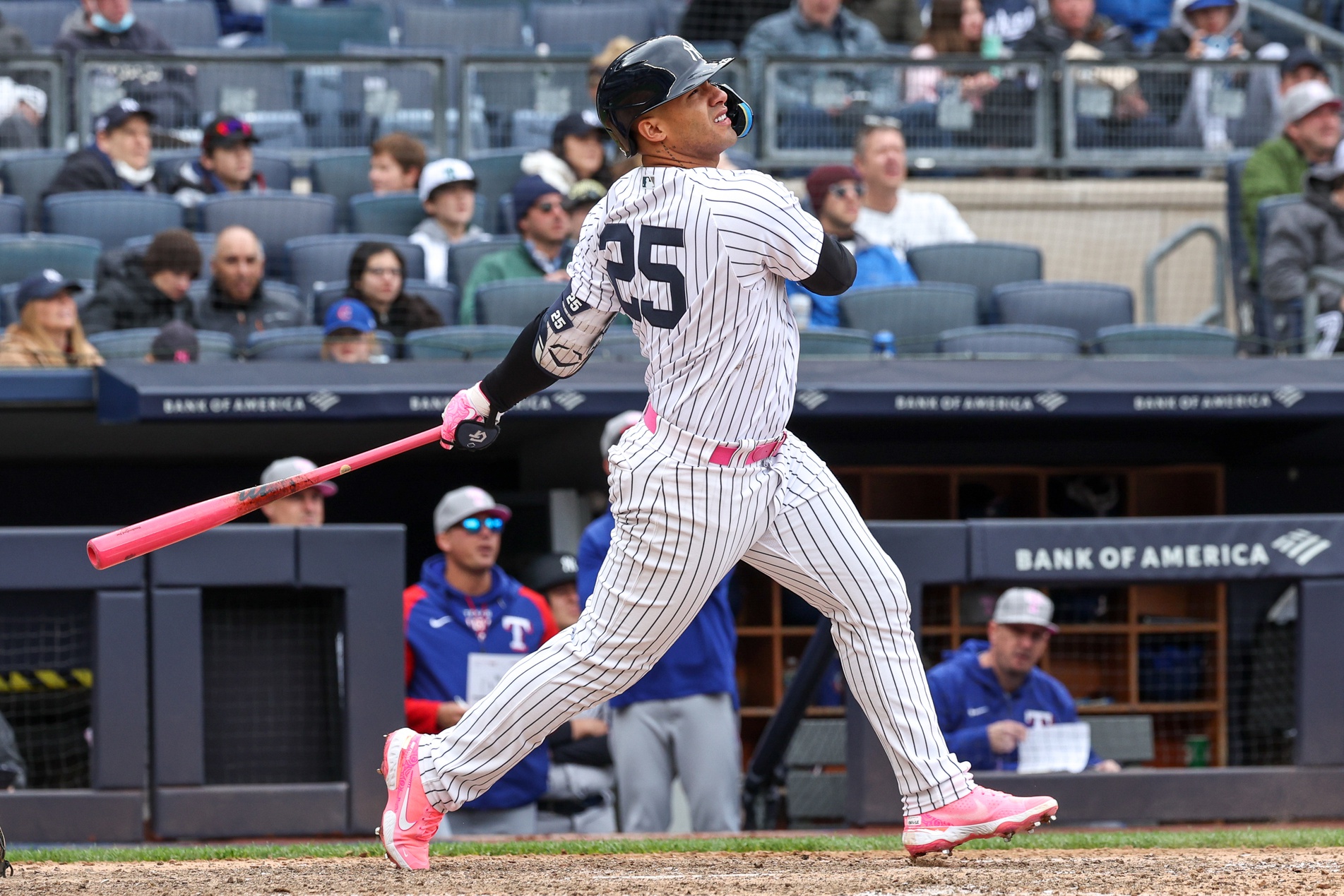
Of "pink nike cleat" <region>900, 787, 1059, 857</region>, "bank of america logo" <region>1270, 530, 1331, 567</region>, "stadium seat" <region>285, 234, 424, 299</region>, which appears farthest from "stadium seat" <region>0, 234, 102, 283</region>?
"pink nike cleat" <region>900, 787, 1059, 857</region>

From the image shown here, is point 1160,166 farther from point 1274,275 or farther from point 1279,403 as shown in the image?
point 1279,403

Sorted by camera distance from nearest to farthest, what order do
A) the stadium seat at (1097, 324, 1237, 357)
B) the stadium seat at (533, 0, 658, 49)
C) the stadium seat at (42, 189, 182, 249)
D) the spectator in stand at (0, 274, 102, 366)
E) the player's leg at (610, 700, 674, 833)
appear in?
the player's leg at (610, 700, 674, 833)
the spectator in stand at (0, 274, 102, 366)
the stadium seat at (1097, 324, 1237, 357)
the stadium seat at (42, 189, 182, 249)
the stadium seat at (533, 0, 658, 49)

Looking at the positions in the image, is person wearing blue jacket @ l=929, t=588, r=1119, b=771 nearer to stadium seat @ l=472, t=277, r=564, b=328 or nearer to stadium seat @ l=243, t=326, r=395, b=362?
stadium seat @ l=472, t=277, r=564, b=328

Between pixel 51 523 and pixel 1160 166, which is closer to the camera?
pixel 51 523

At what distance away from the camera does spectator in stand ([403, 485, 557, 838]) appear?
533 centimetres

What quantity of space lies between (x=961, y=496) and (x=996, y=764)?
2.21 m

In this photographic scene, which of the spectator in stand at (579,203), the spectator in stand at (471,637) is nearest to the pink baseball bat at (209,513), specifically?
the spectator in stand at (471,637)

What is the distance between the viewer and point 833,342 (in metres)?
6.61

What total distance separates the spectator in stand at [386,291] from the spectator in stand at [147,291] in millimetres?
628

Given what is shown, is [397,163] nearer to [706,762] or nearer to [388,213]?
[388,213]

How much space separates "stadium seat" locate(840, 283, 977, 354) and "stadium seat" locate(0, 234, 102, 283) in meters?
3.11

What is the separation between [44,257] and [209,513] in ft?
13.2

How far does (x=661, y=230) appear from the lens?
10.5ft

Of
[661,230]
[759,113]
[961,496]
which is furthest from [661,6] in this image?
[661,230]
